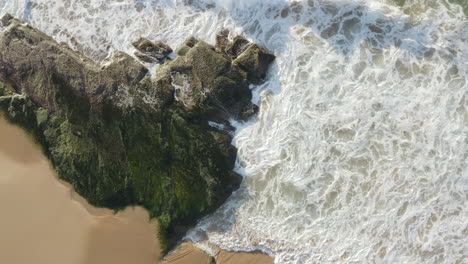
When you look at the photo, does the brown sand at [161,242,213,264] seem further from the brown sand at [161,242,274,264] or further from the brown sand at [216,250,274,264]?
the brown sand at [216,250,274,264]

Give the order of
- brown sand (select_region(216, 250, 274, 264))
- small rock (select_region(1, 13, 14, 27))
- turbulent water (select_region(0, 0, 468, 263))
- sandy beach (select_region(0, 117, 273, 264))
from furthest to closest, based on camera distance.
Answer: small rock (select_region(1, 13, 14, 27))
sandy beach (select_region(0, 117, 273, 264))
brown sand (select_region(216, 250, 274, 264))
turbulent water (select_region(0, 0, 468, 263))

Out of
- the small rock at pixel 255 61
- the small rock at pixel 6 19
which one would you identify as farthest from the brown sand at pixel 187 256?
the small rock at pixel 6 19

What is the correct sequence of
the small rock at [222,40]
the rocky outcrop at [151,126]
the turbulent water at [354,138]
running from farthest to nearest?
1. the small rock at [222,40]
2. the rocky outcrop at [151,126]
3. the turbulent water at [354,138]

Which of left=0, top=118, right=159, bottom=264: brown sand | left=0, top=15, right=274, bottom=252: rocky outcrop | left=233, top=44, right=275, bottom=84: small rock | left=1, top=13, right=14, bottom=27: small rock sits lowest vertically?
left=0, top=118, right=159, bottom=264: brown sand

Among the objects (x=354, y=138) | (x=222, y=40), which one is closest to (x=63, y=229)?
(x=222, y=40)

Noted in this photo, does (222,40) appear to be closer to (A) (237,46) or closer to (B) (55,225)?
(A) (237,46)

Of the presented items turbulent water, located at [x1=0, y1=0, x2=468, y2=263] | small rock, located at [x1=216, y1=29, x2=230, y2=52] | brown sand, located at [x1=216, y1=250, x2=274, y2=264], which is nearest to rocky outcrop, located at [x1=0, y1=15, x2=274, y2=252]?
small rock, located at [x1=216, y1=29, x2=230, y2=52]

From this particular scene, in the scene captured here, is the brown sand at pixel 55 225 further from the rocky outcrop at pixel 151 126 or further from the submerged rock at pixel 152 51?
the submerged rock at pixel 152 51
